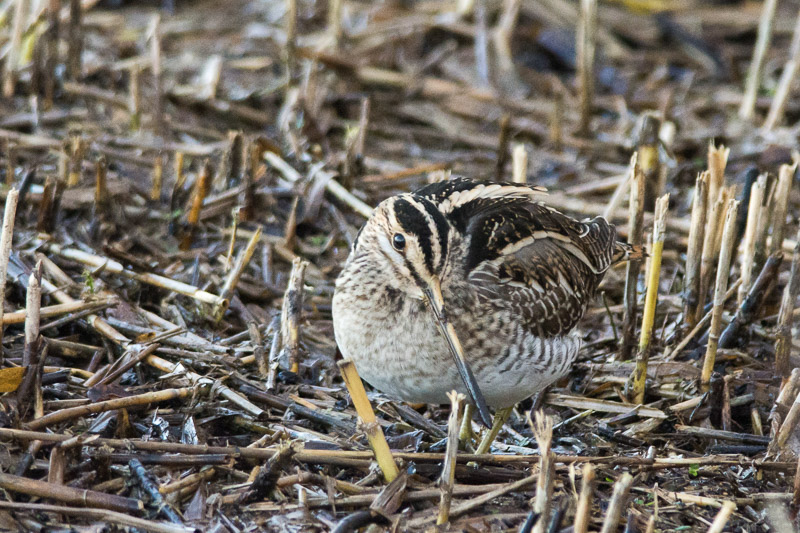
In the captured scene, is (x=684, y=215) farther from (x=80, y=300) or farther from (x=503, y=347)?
(x=80, y=300)

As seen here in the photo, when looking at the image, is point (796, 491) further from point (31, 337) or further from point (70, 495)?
point (31, 337)

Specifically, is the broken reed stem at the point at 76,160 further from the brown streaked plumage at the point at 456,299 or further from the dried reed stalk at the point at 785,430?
the dried reed stalk at the point at 785,430

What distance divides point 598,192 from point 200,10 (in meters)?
4.40

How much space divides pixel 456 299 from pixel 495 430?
685mm

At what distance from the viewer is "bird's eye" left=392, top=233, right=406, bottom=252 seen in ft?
13.6

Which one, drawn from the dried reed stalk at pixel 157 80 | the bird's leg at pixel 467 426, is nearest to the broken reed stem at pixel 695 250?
the bird's leg at pixel 467 426

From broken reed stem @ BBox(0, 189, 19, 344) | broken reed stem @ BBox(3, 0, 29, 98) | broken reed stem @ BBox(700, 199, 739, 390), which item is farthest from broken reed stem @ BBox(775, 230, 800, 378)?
broken reed stem @ BBox(3, 0, 29, 98)

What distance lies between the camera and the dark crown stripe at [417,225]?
408cm

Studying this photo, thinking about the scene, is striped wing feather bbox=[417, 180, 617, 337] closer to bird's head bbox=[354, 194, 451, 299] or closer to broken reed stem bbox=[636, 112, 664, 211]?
bird's head bbox=[354, 194, 451, 299]

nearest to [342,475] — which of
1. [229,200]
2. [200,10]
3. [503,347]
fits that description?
[503,347]

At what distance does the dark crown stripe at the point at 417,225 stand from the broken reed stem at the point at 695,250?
159 cm

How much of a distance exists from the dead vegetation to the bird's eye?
2.56 feet

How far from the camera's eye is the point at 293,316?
15.7 feet

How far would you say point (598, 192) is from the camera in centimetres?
680
